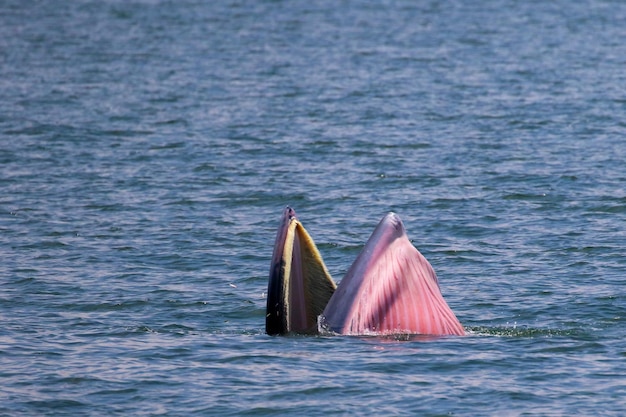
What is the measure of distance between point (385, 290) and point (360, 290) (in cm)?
34

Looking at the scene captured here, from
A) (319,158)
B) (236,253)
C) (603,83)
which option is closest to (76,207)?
(236,253)

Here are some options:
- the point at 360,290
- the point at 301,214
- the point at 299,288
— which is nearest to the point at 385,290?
the point at 360,290

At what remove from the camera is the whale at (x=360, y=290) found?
50.5ft

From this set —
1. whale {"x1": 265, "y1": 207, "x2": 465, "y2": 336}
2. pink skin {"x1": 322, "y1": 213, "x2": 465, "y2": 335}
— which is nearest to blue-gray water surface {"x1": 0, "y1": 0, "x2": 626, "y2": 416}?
whale {"x1": 265, "y1": 207, "x2": 465, "y2": 336}

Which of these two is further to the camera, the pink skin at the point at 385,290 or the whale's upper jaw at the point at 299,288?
the whale's upper jaw at the point at 299,288

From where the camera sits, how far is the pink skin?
1540 cm

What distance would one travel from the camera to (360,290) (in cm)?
1533

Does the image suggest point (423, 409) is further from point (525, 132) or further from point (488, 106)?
point (488, 106)

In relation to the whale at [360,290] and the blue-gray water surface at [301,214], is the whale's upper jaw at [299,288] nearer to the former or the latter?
the whale at [360,290]

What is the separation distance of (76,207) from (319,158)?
25.1ft

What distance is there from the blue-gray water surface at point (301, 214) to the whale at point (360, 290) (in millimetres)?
358

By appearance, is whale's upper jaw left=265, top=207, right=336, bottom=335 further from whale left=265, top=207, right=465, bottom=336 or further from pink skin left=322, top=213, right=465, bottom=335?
pink skin left=322, top=213, right=465, bottom=335

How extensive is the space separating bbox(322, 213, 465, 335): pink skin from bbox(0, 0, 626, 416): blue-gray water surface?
0.48 meters

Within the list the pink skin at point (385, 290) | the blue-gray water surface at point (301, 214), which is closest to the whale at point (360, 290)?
the pink skin at point (385, 290)
